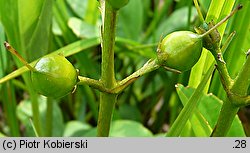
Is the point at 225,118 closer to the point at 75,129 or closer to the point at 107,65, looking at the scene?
the point at 107,65

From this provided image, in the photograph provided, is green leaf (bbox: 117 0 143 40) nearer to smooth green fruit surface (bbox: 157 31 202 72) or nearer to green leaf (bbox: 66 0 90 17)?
green leaf (bbox: 66 0 90 17)

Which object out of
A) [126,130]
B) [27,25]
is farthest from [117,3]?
[126,130]

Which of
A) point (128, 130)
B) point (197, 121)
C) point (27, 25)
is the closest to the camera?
point (197, 121)

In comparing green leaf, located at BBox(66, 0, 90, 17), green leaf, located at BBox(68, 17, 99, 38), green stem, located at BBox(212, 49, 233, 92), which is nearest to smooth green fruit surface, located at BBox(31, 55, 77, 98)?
green stem, located at BBox(212, 49, 233, 92)

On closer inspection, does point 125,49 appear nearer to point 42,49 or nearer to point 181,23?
point 181,23

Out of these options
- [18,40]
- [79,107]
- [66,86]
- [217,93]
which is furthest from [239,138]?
[79,107]
